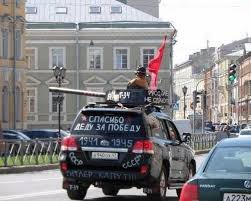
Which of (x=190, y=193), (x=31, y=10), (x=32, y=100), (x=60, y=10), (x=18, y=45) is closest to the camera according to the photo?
(x=190, y=193)

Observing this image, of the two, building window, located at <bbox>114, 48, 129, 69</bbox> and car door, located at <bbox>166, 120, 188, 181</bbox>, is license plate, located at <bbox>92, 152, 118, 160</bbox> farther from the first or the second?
building window, located at <bbox>114, 48, 129, 69</bbox>

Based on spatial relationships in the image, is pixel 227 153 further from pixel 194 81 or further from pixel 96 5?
pixel 194 81

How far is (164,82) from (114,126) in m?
62.0

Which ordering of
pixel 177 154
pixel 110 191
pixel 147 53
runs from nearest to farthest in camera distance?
pixel 177 154 < pixel 110 191 < pixel 147 53

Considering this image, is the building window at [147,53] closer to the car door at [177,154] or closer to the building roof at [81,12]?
the building roof at [81,12]

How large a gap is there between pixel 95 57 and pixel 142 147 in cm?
6204

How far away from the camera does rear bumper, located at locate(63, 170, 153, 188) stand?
15289 millimetres

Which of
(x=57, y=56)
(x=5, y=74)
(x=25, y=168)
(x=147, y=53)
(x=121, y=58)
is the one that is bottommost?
(x=25, y=168)

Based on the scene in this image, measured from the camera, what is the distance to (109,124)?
Answer: 621 inches

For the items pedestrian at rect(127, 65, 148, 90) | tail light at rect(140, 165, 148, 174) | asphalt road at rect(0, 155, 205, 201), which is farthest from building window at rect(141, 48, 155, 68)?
tail light at rect(140, 165, 148, 174)

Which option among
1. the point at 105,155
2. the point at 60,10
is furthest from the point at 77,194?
the point at 60,10

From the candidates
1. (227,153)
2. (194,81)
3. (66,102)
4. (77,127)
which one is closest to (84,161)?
(77,127)

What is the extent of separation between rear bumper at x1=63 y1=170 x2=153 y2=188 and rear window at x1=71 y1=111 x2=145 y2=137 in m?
0.81

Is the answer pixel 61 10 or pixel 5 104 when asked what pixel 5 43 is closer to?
pixel 5 104
